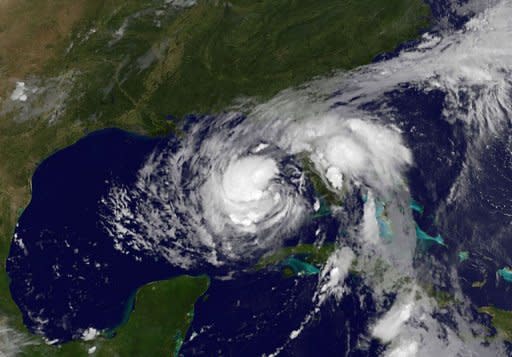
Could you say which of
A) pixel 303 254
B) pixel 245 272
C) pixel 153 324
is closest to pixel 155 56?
pixel 245 272

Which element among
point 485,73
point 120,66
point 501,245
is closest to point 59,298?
point 120,66

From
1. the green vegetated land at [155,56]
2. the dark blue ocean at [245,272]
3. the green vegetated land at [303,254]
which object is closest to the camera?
the dark blue ocean at [245,272]

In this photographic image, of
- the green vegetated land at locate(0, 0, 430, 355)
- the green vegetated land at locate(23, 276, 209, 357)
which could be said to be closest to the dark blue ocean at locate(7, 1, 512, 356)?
the green vegetated land at locate(23, 276, 209, 357)

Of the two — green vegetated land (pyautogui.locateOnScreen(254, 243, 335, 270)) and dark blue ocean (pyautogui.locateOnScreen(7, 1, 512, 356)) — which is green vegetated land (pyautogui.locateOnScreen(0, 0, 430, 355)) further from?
green vegetated land (pyautogui.locateOnScreen(254, 243, 335, 270))

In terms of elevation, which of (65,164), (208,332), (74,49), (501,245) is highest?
(74,49)

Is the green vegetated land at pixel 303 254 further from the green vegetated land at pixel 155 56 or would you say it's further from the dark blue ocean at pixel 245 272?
the green vegetated land at pixel 155 56

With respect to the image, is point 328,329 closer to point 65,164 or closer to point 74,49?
→ point 65,164

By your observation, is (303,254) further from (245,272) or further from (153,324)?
(153,324)

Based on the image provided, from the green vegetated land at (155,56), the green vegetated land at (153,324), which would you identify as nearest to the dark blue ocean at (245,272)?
the green vegetated land at (153,324)

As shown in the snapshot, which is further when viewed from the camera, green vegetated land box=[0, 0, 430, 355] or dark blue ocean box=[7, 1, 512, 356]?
green vegetated land box=[0, 0, 430, 355]
